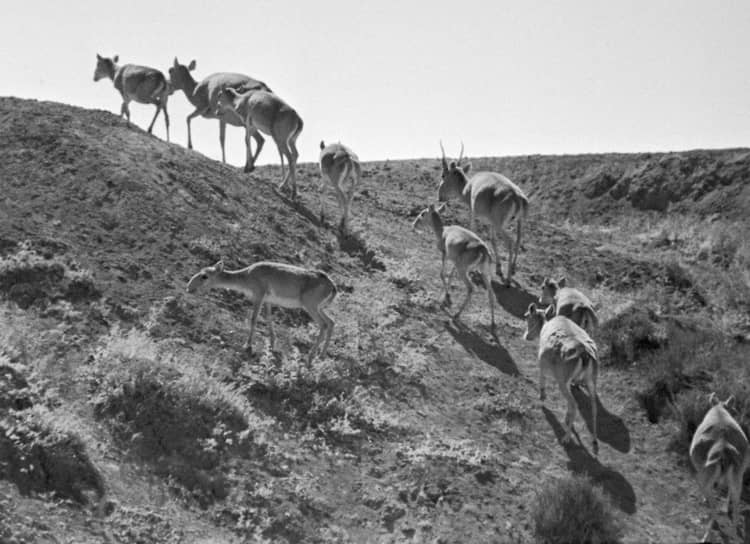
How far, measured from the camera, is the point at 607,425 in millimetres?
19188

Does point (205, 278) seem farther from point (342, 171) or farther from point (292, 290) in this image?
Result: point (342, 171)

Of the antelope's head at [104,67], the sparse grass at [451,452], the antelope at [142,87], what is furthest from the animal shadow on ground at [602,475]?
the antelope's head at [104,67]

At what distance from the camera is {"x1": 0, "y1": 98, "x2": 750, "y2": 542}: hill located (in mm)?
14828

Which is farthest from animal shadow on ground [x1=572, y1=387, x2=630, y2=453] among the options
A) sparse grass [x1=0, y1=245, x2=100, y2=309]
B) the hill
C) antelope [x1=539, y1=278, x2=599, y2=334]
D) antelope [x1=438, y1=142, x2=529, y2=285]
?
sparse grass [x1=0, y1=245, x2=100, y2=309]

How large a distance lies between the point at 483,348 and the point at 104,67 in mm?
16543

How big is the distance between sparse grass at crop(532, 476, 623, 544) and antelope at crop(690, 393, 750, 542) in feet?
5.36

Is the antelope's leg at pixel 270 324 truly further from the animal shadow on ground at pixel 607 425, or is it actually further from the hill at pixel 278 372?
the animal shadow on ground at pixel 607 425

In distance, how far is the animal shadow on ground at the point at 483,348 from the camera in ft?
68.4

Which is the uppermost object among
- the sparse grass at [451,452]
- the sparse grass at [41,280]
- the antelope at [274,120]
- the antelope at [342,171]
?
the antelope at [274,120]

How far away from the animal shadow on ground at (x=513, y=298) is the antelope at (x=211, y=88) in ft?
26.4

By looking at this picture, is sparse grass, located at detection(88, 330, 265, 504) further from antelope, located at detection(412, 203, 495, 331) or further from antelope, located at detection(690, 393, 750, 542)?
antelope, located at detection(412, 203, 495, 331)

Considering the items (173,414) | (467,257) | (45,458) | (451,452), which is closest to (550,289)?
(467,257)

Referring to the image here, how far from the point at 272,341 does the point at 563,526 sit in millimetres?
6413

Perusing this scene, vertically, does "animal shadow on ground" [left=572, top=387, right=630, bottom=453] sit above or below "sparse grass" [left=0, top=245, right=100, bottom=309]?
below
